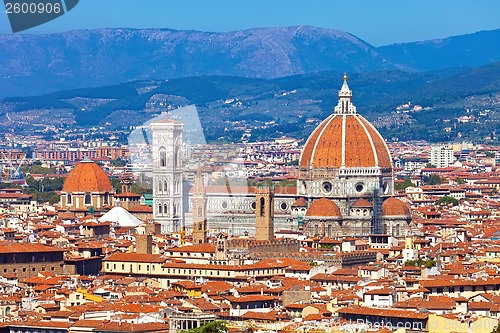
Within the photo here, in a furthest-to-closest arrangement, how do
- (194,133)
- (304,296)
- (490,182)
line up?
(490,182) < (194,133) < (304,296)

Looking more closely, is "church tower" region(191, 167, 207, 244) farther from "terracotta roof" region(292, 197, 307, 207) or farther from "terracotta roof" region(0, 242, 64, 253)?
"terracotta roof" region(0, 242, 64, 253)

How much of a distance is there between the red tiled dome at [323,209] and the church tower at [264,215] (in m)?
7.00

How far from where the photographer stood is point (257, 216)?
73250 mm

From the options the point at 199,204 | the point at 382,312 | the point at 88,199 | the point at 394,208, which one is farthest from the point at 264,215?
the point at 88,199

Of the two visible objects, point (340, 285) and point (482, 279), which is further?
point (340, 285)

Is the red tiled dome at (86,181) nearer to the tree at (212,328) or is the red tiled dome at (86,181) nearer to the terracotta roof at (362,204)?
the terracotta roof at (362,204)

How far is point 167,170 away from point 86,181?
1323 centimetres

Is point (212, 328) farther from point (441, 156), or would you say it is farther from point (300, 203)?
point (441, 156)

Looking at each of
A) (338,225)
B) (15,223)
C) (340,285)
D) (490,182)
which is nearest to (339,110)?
(338,225)

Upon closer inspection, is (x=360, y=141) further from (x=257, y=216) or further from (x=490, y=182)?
(x=490, y=182)

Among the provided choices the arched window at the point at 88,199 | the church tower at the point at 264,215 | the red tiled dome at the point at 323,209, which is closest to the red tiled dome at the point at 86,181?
the arched window at the point at 88,199

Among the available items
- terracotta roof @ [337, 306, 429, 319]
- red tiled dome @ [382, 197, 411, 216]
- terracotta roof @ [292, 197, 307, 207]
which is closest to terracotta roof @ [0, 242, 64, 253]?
terracotta roof @ [337, 306, 429, 319]

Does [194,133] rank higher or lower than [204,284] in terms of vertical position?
higher

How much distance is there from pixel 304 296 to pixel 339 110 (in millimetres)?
38693
